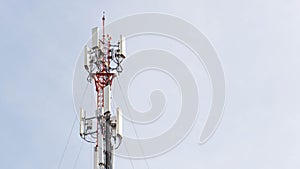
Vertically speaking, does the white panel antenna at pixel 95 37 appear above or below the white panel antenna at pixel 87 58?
above

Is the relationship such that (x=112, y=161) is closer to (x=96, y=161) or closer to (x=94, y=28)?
(x=96, y=161)

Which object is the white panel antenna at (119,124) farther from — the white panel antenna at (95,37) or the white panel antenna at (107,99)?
the white panel antenna at (95,37)

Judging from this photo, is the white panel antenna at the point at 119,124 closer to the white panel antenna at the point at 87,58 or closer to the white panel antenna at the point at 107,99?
the white panel antenna at the point at 107,99

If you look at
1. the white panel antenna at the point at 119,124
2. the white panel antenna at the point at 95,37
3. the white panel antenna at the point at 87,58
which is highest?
the white panel antenna at the point at 95,37

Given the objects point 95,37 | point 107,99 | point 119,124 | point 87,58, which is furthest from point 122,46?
point 119,124

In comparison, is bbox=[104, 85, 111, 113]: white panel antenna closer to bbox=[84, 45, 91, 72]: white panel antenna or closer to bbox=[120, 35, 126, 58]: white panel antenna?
bbox=[84, 45, 91, 72]: white panel antenna

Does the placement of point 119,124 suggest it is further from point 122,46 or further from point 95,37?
point 95,37

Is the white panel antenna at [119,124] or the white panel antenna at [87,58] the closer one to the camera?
the white panel antenna at [119,124]

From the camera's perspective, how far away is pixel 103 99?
132ft

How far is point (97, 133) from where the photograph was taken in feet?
129

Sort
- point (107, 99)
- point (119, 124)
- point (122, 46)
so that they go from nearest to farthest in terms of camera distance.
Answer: point (119, 124), point (107, 99), point (122, 46)

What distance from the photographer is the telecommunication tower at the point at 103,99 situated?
39062mm

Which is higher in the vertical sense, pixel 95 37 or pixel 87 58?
pixel 95 37

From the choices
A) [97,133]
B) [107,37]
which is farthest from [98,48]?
[97,133]
